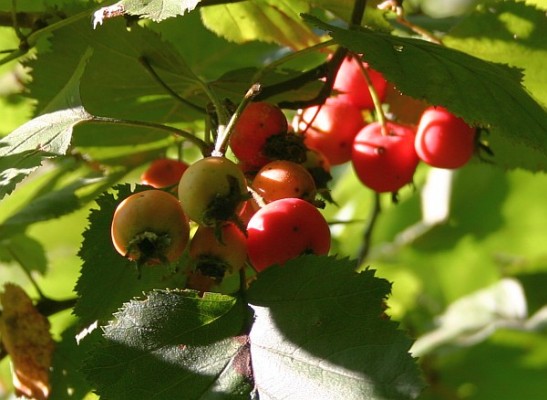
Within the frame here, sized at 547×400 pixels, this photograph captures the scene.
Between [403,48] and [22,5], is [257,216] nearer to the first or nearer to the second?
[403,48]

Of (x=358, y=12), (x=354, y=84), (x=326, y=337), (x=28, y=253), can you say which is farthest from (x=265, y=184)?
(x=28, y=253)

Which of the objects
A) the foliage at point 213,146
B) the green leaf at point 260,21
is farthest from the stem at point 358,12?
the green leaf at point 260,21

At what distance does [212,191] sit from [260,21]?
748 mm

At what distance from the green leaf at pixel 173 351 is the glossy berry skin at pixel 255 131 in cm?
26

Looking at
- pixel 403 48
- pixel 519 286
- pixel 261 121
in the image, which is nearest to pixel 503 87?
pixel 403 48

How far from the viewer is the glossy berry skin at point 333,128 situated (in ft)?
5.56

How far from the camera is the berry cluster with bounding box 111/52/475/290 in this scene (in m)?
1.12

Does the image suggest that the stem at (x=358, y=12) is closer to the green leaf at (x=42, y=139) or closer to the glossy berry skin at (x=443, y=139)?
the glossy berry skin at (x=443, y=139)

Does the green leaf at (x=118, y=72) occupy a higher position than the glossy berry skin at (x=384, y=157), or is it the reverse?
the green leaf at (x=118, y=72)

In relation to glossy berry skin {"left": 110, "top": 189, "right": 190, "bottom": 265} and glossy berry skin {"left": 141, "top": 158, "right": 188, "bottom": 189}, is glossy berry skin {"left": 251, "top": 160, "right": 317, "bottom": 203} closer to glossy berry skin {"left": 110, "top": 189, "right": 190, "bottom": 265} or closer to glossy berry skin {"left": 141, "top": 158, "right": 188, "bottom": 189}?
Result: glossy berry skin {"left": 110, "top": 189, "right": 190, "bottom": 265}

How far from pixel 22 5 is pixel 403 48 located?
0.89 metres

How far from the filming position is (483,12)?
1.68 meters

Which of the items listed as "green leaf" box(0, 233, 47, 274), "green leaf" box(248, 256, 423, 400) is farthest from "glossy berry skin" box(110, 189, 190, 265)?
"green leaf" box(0, 233, 47, 274)

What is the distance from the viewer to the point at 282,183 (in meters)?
1.25
